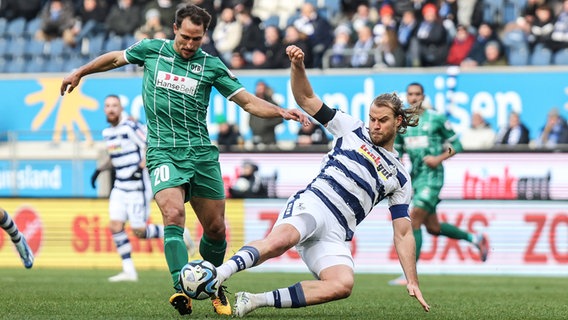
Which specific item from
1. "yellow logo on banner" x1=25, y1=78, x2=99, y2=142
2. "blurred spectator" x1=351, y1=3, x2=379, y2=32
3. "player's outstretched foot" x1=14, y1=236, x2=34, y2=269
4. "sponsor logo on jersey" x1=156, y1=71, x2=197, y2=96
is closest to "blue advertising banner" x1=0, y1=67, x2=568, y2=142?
"yellow logo on banner" x1=25, y1=78, x2=99, y2=142

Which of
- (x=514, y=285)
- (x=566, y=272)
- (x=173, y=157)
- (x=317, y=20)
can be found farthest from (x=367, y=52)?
(x=173, y=157)

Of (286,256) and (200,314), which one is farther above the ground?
(200,314)

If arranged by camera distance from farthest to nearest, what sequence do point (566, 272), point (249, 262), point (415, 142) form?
point (566, 272)
point (415, 142)
point (249, 262)

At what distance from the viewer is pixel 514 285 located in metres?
15.8

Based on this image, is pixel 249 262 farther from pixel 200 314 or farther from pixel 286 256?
pixel 286 256

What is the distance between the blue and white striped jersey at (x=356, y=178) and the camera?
29.9ft

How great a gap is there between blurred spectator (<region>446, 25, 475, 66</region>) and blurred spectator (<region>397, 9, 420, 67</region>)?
68 cm

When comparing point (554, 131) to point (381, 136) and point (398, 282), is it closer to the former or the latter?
point (398, 282)

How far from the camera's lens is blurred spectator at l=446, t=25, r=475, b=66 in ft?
75.6

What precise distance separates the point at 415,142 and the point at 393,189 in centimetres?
637

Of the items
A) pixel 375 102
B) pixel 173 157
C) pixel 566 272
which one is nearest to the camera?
pixel 375 102

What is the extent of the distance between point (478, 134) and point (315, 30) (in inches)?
168

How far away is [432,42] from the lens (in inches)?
914

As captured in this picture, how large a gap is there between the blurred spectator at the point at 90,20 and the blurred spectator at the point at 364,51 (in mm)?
6576
